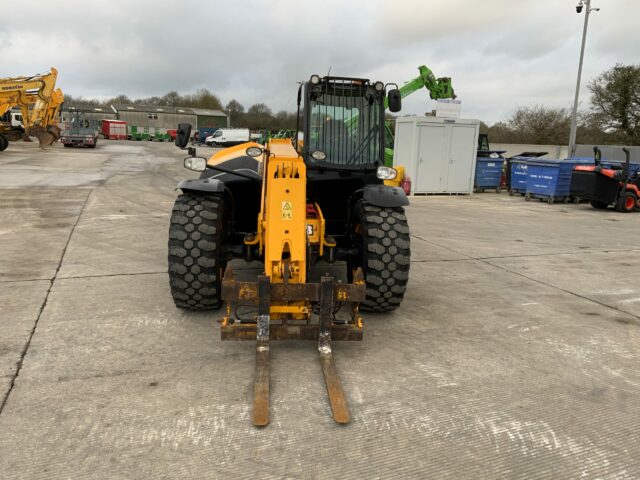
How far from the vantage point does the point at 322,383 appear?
11.7 ft

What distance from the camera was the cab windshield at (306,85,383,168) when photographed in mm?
5246

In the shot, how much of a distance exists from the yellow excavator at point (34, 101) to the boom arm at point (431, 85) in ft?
66.4

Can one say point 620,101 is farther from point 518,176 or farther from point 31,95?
point 31,95

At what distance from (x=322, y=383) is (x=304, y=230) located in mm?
1224

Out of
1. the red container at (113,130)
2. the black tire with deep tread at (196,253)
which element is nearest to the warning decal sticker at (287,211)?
the black tire with deep tread at (196,253)

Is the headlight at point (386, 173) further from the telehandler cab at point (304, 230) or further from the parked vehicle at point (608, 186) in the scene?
the parked vehicle at point (608, 186)

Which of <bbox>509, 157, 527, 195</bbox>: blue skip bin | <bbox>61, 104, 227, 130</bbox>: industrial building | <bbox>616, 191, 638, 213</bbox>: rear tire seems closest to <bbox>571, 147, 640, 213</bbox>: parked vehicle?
<bbox>616, 191, 638, 213</bbox>: rear tire

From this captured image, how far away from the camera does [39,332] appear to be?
14.0ft

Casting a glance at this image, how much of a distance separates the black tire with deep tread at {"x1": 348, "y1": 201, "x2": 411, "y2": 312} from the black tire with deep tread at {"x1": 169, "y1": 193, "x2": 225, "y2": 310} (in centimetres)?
139

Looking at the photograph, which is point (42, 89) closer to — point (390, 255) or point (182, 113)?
point (390, 255)

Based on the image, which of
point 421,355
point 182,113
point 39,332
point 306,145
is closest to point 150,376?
point 39,332

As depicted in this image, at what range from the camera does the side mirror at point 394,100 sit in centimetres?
520

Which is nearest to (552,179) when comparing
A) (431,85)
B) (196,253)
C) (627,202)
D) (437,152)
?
(627,202)

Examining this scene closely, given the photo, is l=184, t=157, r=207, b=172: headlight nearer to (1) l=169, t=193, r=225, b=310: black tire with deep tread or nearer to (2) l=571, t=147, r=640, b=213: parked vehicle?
(1) l=169, t=193, r=225, b=310: black tire with deep tread
